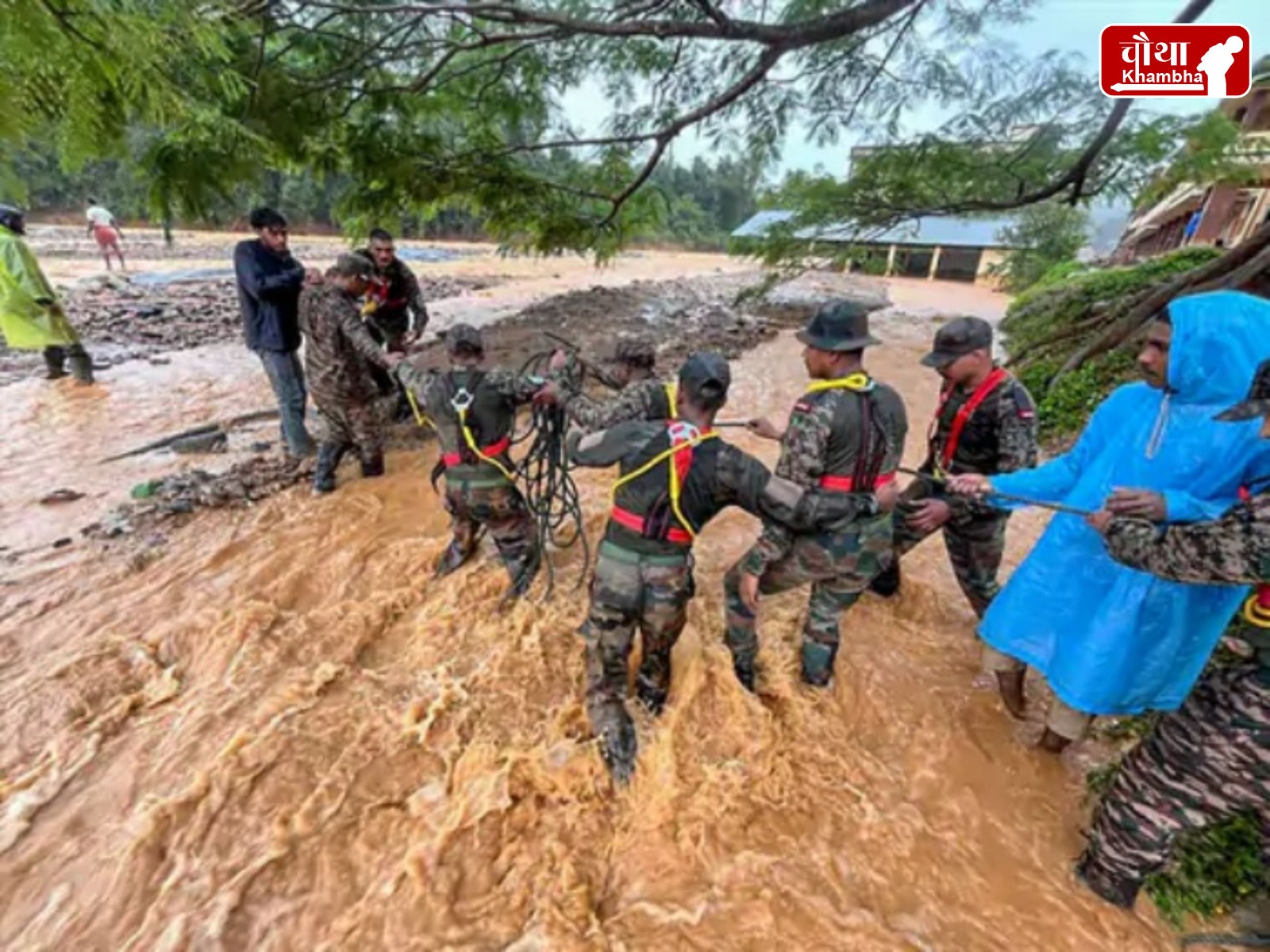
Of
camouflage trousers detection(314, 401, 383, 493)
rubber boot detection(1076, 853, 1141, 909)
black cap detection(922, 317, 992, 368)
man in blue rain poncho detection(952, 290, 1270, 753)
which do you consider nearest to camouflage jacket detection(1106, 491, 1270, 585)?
man in blue rain poncho detection(952, 290, 1270, 753)

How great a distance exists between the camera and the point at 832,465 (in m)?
2.50

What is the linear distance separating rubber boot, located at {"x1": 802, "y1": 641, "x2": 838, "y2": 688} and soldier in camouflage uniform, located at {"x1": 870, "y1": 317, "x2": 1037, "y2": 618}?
2.46ft

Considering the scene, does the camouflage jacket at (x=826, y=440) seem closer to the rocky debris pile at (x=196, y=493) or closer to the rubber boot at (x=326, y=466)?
the rubber boot at (x=326, y=466)

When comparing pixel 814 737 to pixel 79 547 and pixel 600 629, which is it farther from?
pixel 79 547

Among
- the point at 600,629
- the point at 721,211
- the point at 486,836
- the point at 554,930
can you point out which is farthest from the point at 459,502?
the point at 721,211

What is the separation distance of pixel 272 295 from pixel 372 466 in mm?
1484

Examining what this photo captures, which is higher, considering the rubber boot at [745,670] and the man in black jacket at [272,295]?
the man in black jacket at [272,295]

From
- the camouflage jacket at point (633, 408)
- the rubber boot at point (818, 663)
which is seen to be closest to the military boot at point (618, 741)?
the rubber boot at point (818, 663)

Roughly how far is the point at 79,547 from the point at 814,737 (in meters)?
4.84

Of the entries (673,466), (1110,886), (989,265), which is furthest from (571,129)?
(989,265)

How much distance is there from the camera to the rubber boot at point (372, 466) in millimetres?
4980

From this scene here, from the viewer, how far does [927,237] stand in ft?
95.3

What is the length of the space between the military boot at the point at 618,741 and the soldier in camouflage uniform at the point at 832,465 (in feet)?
2.20

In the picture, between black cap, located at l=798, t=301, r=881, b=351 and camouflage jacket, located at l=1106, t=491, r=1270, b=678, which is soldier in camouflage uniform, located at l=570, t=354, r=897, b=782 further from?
camouflage jacket, located at l=1106, t=491, r=1270, b=678
